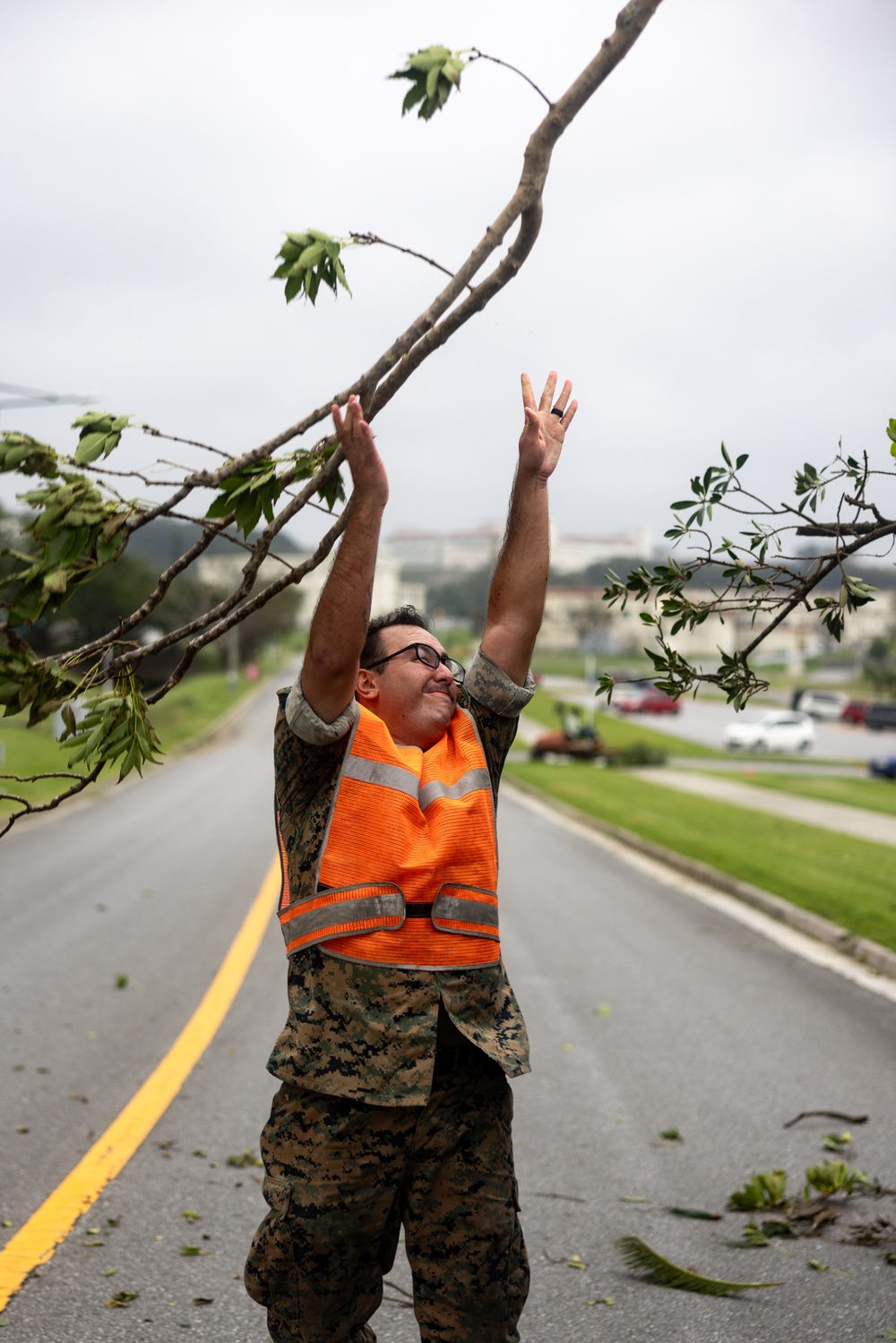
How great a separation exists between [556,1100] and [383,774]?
398cm

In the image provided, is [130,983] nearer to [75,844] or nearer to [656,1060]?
[656,1060]

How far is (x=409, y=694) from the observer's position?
3.18 metres

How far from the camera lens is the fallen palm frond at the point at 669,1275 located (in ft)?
14.0

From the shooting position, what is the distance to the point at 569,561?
188250 millimetres

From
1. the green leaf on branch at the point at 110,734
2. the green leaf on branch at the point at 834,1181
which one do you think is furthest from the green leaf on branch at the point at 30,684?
the green leaf on branch at the point at 834,1181

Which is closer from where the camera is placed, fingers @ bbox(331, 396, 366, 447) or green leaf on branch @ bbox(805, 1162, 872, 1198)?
fingers @ bbox(331, 396, 366, 447)

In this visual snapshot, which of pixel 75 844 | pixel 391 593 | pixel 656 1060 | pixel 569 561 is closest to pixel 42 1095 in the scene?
pixel 656 1060

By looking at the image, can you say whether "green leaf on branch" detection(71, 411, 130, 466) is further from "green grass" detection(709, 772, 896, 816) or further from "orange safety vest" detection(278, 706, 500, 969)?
"green grass" detection(709, 772, 896, 816)

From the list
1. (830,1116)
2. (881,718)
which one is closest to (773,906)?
(830,1116)

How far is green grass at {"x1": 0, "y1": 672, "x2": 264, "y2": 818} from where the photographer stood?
72.3 ft

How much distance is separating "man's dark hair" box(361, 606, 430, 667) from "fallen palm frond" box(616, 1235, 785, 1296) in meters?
2.49

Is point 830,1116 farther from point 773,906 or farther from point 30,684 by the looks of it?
point 773,906

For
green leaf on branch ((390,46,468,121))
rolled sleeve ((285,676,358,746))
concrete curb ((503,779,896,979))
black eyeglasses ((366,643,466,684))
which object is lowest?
concrete curb ((503,779,896,979))

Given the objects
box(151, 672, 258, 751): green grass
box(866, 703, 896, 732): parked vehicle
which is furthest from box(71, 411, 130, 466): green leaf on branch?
box(866, 703, 896, 732): parked vehicle
